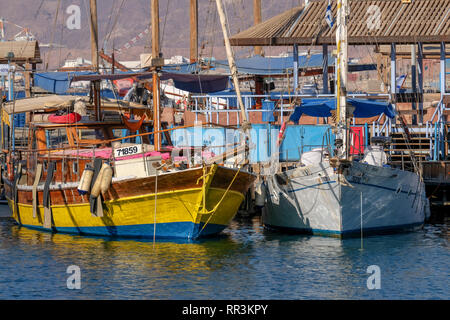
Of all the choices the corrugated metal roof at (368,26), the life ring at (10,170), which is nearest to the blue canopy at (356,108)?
the corrugated metal roof at (368,26)

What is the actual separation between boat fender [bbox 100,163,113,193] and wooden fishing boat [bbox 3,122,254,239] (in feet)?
0.33

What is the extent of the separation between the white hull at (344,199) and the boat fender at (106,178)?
5.75 m

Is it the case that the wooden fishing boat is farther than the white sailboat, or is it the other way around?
the white sailboat

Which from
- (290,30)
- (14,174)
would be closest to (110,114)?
(14,174)

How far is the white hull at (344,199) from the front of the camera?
26344 millimetres

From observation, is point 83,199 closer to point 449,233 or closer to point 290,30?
point 449,233

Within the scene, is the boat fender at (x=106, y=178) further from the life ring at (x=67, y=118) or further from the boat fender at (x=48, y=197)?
the life ring at (x=67, y=118)

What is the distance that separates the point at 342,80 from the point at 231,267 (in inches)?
293

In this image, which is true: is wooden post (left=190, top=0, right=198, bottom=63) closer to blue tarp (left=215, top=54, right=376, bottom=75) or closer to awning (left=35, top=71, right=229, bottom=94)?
blue tarp (left=215, top=54, right=376, bottom=75)

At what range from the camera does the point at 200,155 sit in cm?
2652

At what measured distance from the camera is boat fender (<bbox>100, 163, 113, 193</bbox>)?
26.5 metres

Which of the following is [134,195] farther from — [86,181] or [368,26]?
[368,26]

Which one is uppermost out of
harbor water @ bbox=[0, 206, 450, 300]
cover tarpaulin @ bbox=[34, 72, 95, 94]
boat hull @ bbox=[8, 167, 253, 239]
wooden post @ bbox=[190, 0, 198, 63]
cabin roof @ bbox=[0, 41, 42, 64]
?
wooden post @ bbox=[190, 0, 198, 63]

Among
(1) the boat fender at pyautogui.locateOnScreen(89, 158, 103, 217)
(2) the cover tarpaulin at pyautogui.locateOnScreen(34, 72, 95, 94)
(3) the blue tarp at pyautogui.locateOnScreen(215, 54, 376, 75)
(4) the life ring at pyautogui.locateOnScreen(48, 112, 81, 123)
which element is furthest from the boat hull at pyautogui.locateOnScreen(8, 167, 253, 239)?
(2) the cover tarpaulin at pyautogui.locateOnScreen(34, 72, 95, 94)
